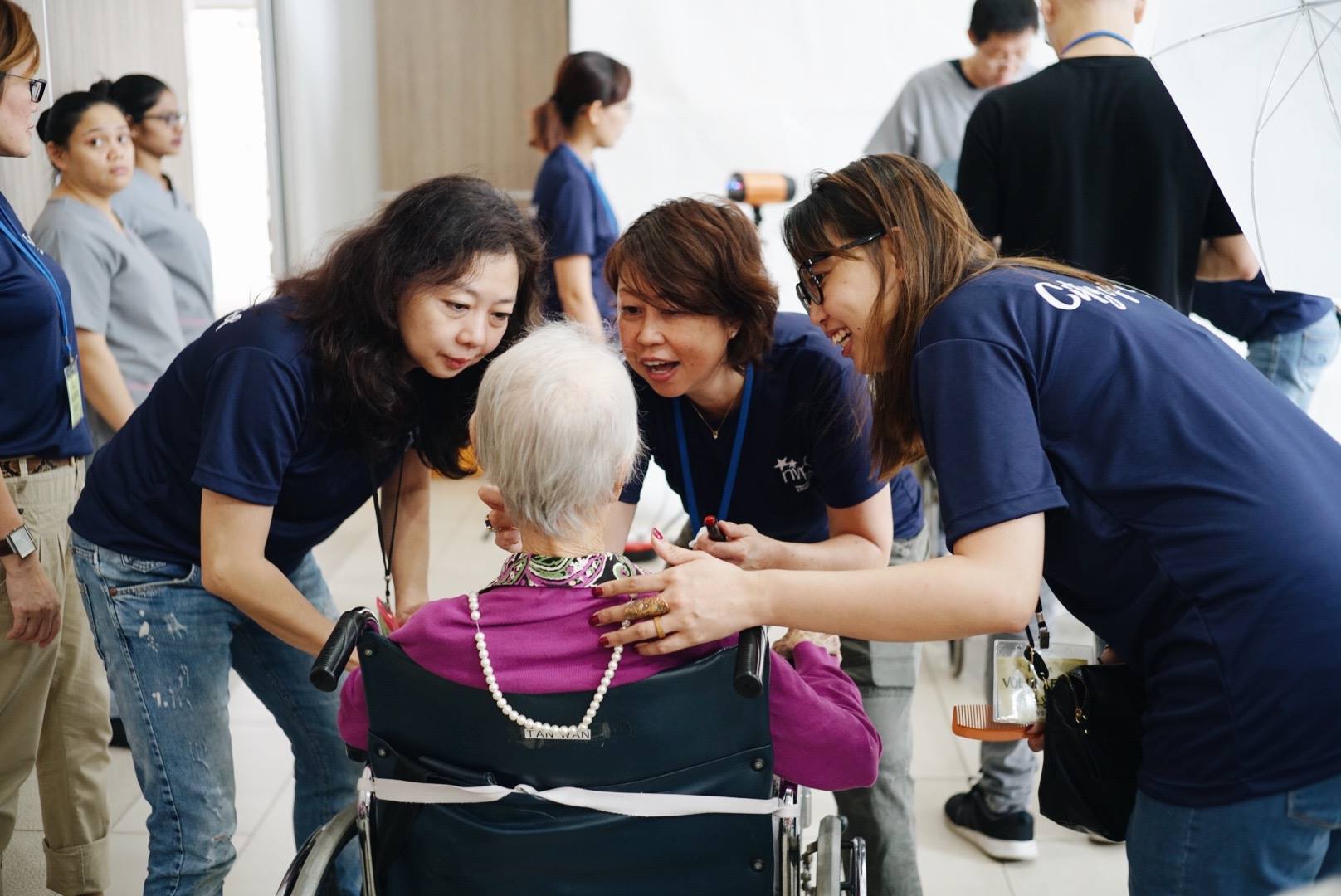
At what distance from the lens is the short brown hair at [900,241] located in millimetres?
1304

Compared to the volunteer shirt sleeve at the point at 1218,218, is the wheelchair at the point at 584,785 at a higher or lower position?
lower

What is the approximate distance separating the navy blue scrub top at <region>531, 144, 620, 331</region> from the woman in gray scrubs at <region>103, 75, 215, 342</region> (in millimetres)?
1020

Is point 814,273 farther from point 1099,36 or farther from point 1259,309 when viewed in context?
point 1259,309

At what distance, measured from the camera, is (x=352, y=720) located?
1362mm

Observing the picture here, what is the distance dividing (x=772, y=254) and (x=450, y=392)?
10.8 feet

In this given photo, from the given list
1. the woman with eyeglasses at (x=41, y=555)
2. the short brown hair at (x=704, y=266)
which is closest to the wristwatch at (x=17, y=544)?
the woman with eyeglasses at (x=41, y=555)

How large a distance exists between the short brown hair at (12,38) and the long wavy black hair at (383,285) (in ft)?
1.99

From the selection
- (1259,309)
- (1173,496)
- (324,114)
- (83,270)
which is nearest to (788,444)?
(1173,496)

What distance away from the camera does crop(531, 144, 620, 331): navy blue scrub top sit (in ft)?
12.2

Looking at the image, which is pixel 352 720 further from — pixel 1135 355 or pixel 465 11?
pixel 465 11

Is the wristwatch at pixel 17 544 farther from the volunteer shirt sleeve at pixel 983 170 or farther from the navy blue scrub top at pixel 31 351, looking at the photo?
the volunteer shirt sleeve at pixel 983 170

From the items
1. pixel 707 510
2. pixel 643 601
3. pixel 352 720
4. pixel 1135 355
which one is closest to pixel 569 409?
pixel 643 601

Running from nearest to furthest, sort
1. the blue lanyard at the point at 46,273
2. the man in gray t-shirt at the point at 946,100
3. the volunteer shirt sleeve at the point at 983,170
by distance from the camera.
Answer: the blue lanyard at the point at 46,273, the volunteer shirt sleeve at the point at 983,170, the man in gray t-shirt at the point at 946,100

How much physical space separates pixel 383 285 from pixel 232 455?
303 mm
